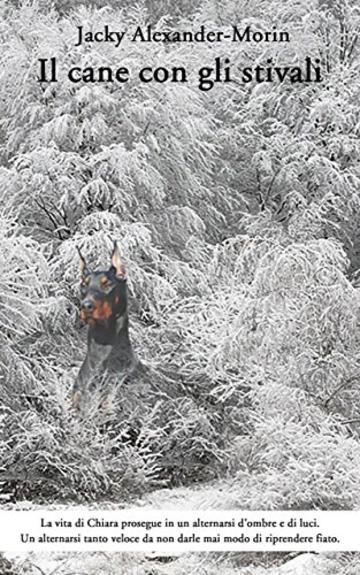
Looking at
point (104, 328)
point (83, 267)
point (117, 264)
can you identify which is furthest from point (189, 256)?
point (104, 328)

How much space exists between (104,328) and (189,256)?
1150 mm

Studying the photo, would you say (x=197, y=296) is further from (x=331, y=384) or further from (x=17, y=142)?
(x=17, y=142)

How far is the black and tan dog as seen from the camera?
6.34 m

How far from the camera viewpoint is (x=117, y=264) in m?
6.54

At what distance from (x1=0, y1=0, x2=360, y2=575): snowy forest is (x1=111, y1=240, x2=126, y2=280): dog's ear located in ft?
0.24

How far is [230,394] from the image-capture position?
645 centimetres

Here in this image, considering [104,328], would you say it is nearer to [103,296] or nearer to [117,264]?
[103,296]

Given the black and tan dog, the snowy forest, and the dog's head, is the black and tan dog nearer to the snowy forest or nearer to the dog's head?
the dog's head

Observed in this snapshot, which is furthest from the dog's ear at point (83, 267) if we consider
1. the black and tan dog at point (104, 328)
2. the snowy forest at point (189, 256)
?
the snowy forest at point (189, 256)

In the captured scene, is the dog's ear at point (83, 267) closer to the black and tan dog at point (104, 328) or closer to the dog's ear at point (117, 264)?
the black and tan dog at point (104, 328)

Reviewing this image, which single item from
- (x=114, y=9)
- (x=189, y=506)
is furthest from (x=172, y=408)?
(x=114, y=9)

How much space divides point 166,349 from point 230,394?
569mm

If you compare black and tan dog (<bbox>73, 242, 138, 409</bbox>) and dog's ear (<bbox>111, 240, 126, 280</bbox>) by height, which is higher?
dog's ear (<bbox>111, 240, 126, 280</bbox>)

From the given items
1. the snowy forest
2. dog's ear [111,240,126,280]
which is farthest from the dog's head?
the snowy forest
